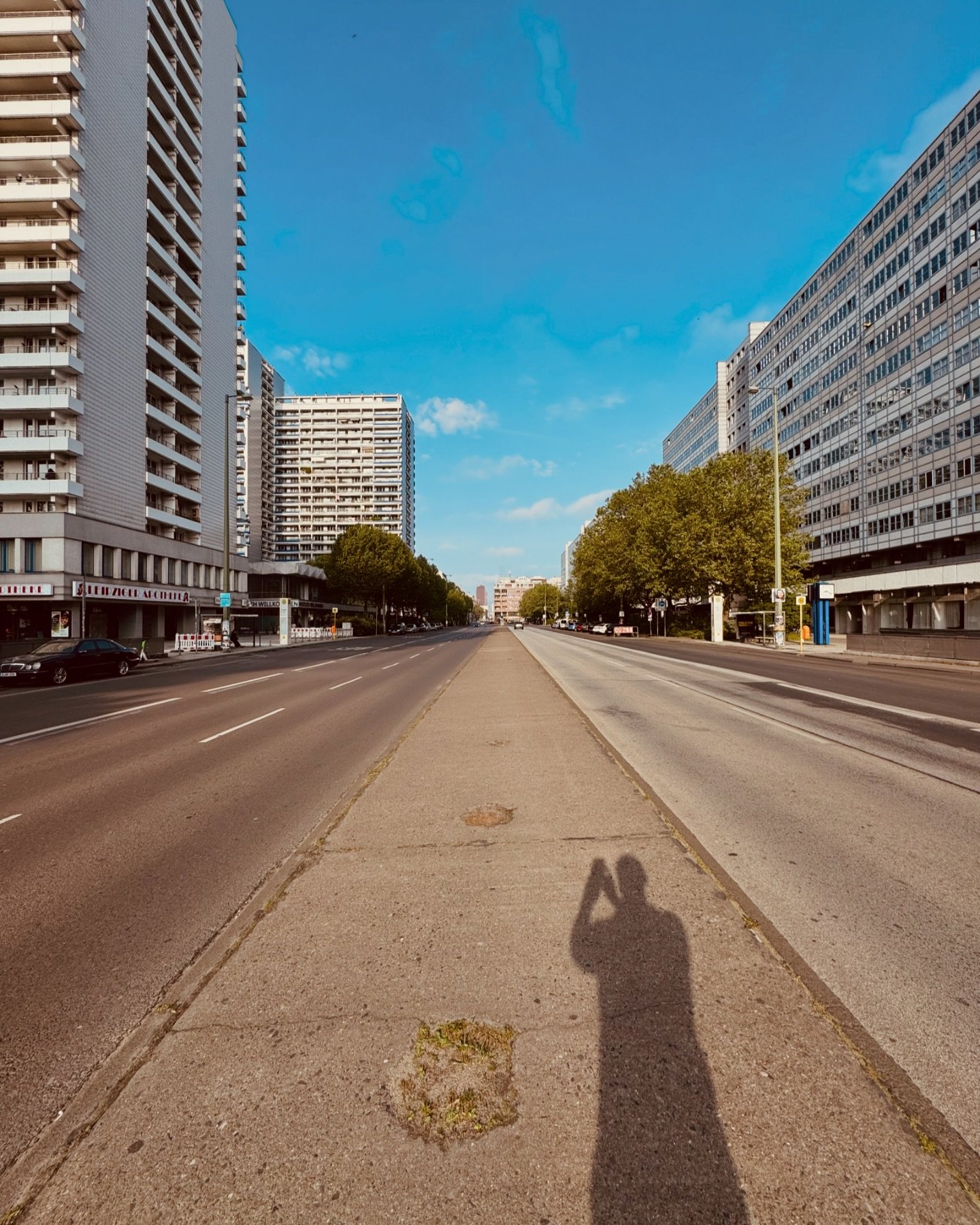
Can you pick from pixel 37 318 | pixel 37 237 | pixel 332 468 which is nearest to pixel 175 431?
pixel 37 318

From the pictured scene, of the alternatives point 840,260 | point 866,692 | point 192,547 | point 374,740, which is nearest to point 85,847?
point 374,740

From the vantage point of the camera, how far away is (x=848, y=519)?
65.9 meters

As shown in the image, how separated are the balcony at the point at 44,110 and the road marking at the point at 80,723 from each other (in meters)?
42.3

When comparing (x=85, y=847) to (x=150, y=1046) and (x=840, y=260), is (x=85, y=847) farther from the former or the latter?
(x=840, y=260)

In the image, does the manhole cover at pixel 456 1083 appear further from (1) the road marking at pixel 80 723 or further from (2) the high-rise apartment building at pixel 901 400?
(2) the high-rise apartment building at pixel 901 400

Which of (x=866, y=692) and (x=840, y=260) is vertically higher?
(x=840, y=260)

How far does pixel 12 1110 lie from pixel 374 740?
719 cm

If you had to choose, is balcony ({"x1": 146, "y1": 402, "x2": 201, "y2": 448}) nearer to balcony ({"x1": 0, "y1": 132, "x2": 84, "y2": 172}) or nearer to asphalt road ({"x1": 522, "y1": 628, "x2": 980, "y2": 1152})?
balcony ({"x1": 0, "y1": 132, "x2": 84, "y2": 172})

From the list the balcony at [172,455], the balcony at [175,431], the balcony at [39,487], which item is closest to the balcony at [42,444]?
the balcony at [39,487]

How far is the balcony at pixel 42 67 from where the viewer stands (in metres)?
36.7

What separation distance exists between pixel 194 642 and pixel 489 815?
127ft

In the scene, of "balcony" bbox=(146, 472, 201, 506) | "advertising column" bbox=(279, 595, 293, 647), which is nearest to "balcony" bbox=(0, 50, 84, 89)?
"balcony" bbox=(146, 472, 201, 506)

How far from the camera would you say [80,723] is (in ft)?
38.7

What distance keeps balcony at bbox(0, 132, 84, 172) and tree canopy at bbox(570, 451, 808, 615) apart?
151 ft
